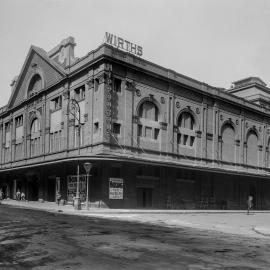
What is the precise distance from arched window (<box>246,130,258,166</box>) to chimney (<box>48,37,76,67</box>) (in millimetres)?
26876

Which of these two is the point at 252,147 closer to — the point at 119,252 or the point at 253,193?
the point at 253,193

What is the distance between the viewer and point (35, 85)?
182ft

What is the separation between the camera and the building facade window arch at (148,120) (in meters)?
43.2

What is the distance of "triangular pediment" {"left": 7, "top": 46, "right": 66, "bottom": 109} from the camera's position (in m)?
49.1

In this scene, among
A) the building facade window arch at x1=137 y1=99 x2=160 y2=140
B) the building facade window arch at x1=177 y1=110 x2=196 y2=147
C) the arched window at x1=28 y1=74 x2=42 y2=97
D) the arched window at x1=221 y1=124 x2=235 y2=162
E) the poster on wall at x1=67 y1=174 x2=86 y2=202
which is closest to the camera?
the poster on wall at x1=67 y1=174 x2=86 y2=202

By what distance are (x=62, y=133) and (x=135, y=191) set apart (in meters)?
11.2

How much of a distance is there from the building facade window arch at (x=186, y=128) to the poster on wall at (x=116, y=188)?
11.1 meters

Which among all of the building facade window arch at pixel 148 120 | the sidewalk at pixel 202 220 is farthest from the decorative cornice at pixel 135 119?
the sidewalk at pixel 202 220

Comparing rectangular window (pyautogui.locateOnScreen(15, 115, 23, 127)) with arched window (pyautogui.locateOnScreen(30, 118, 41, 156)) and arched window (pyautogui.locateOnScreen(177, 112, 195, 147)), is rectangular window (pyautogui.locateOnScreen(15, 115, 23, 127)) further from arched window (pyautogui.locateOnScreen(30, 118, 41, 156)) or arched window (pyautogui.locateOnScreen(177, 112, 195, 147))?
arched window (pyautogui.locateOnScreen(177, 112, 195, 147))

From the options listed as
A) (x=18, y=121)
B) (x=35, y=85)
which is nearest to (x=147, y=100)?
(x=35, y=85)

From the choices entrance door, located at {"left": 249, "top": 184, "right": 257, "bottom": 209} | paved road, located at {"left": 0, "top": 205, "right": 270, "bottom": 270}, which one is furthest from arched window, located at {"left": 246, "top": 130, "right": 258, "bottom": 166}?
paved road, located at {"left": 0, "top": 205, "right": 270, "bottom": 270}

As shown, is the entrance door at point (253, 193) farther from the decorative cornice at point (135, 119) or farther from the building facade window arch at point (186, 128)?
the decorative cornice at point (135, 119)

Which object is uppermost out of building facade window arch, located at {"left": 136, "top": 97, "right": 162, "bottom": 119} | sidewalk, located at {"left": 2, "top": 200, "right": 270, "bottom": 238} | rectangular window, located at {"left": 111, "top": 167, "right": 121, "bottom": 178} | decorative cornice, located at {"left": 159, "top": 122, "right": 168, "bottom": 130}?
building facade window arch, located at {"left": 136, "top": 97, "right": 162, "bottom": 119}

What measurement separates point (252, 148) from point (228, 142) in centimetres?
655
